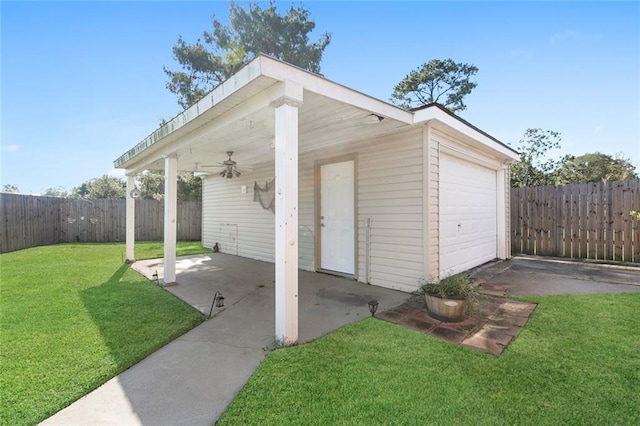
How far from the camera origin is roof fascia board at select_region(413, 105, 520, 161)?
3912mm

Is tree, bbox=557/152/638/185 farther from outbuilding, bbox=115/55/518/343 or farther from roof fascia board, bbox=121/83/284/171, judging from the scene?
roof fascia board, bbox=121/83/284/171

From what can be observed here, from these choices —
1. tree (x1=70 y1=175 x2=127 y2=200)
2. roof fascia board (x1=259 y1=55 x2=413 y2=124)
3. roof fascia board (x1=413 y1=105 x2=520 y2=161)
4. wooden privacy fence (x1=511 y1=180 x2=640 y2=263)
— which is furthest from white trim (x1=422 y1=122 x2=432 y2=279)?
tree (x1=70 y1=175 x2=127 y2=200)

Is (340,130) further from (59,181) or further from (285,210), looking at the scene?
(59,181)

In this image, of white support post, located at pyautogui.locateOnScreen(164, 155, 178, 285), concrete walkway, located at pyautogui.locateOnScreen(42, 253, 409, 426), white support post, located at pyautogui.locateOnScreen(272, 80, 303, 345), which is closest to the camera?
concrete walkway, located at pyautogui.locateOnScreen(42, 253, 409, 426)

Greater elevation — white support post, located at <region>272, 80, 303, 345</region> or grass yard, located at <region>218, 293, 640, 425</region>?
white support post, located at <region>272, 80, 303, 345</region>

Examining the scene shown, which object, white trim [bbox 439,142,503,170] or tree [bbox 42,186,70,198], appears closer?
white trim [bbox 439,142,503,170]

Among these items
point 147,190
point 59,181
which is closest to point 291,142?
point 147,190

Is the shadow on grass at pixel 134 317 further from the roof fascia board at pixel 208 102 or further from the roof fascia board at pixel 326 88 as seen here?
the roof fascia board at pixel 326 88

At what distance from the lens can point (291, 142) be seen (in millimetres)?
2619

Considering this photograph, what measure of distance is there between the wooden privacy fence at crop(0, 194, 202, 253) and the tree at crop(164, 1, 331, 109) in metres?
5.57

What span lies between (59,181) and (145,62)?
40119mm

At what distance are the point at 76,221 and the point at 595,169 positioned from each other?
2295cm

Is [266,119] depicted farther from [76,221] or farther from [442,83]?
[442,83]

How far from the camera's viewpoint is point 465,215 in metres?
5.37
